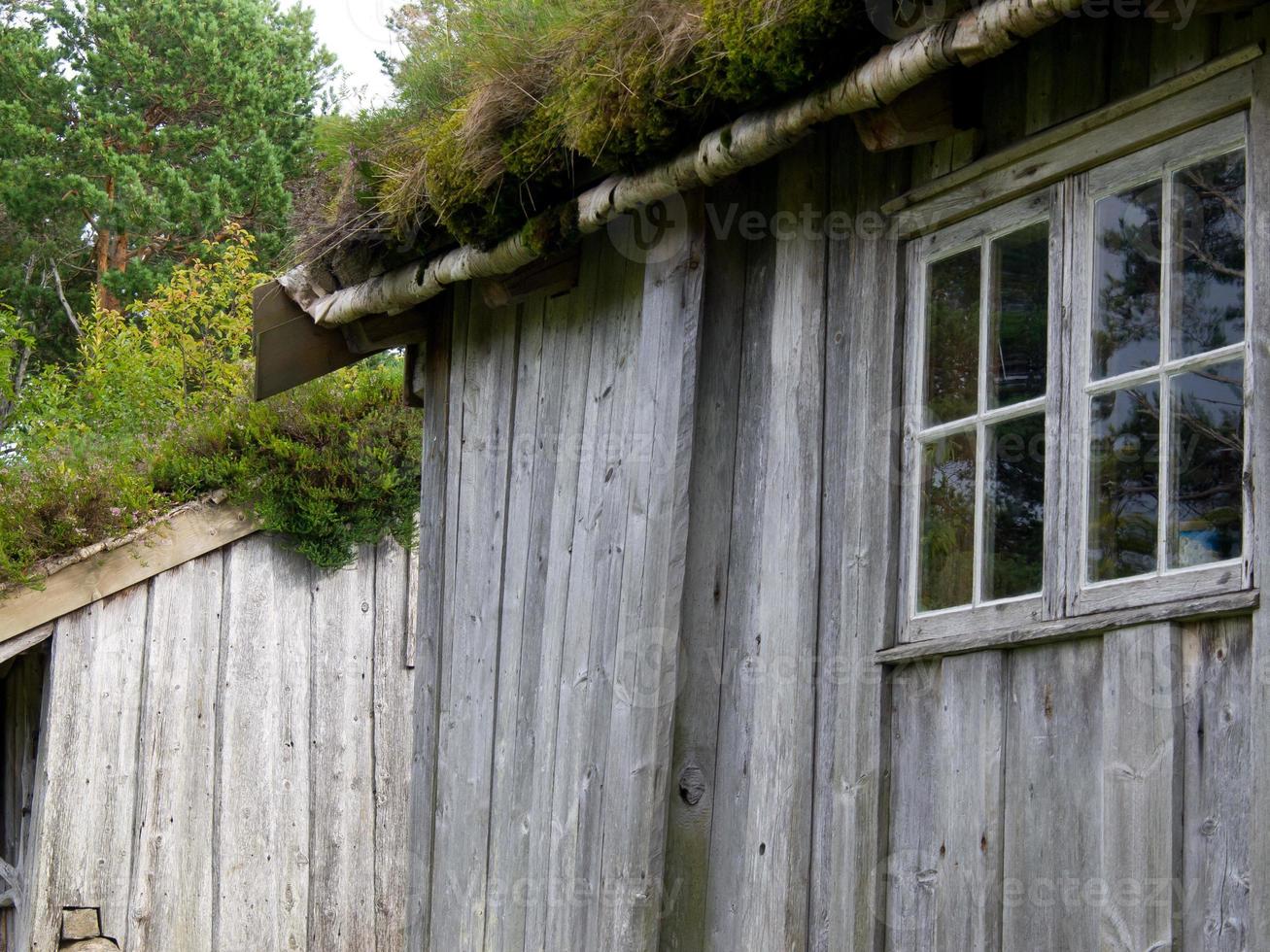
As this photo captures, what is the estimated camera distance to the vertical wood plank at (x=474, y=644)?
5211 millimetres

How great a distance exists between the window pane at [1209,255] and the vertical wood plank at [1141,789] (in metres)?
0.59

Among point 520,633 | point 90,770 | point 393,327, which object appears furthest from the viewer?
point 90,770

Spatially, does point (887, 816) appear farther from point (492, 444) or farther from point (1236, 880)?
point (492, 444)

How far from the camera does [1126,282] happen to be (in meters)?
3.19

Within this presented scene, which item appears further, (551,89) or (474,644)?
(474,644)

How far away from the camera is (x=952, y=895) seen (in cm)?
339

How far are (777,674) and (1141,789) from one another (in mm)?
1221

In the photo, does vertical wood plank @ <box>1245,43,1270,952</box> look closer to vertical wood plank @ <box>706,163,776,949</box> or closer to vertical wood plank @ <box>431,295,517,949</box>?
vertical wood plank @ <box>706,163,776,949</box>

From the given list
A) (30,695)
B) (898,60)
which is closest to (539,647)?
(898,60)

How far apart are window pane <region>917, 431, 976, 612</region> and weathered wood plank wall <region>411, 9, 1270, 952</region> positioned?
0.10 m

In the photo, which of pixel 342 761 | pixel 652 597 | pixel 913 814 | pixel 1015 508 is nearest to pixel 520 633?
pixel 652 597

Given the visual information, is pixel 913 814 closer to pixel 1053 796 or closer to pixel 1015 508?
pixel 1053 796

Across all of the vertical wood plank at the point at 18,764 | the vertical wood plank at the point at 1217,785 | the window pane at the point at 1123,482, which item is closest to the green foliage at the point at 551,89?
the window pane at the point at 1123,482

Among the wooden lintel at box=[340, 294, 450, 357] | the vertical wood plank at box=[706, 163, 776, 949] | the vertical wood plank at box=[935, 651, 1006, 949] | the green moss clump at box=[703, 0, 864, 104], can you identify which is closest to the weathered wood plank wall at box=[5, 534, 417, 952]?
the wooden lintel at box=[340, 294, 450, 357]
